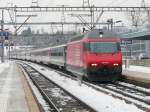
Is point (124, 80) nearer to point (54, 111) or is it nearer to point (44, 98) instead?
point (44, 98)

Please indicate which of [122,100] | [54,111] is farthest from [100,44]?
[54,111]

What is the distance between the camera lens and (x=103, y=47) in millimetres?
26766

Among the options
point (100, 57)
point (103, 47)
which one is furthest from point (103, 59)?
point (103, 47)

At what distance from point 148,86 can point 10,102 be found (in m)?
9.97

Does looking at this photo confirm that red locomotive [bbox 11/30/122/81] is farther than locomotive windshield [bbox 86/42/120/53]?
No

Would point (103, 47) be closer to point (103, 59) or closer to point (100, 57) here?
point (100, 57)

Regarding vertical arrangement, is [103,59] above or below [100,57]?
below

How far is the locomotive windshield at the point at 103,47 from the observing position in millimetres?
26656

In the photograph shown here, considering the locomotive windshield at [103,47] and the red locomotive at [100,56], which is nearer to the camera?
the red locomotive at [100,56]

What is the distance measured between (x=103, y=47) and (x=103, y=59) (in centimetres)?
75

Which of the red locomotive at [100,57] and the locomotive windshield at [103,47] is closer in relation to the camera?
the red locomotive at [100,57]

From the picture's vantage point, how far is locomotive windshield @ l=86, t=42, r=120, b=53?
26.7 meters

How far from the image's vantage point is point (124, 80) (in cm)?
2927

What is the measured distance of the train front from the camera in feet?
85.8
